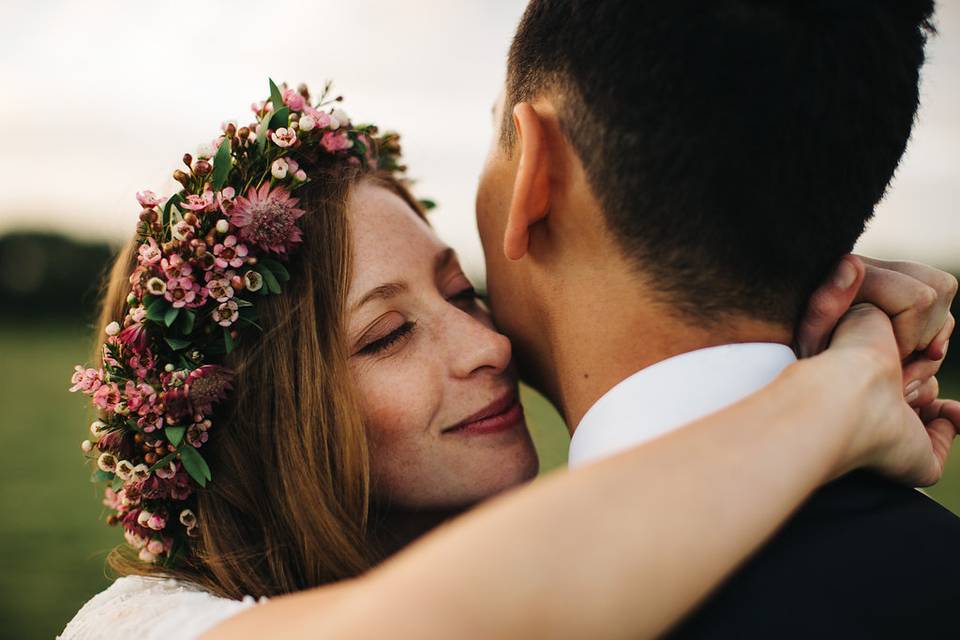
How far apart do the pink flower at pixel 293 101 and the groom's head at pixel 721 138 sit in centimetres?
123

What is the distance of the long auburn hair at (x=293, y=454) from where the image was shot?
107 inches

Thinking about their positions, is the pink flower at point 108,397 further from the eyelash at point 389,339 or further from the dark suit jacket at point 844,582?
the dark suit jacket at point 844,582

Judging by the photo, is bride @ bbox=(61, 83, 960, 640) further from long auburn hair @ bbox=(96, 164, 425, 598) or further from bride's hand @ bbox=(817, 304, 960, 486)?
bride's hand @ bbox=(817, 304, 960, 486)

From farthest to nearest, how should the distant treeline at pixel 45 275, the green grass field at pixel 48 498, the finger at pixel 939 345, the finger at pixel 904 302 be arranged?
the distant treeline at pixel 45 275
the green grass field at pixel 48 498
the finger at pixel 939 345
the finger at pixel 904 302

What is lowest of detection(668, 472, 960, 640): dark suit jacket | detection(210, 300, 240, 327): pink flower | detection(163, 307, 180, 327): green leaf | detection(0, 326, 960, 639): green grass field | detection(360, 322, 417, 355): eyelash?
detection(0, 326, 960, 639): green grass field

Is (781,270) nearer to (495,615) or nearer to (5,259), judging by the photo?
(495,615)

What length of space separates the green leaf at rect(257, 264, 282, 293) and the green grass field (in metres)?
1.48

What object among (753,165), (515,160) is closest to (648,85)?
(753,165)

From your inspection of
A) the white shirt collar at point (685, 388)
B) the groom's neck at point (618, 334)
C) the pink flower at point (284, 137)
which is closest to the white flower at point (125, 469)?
the pink flower at point (284, 137)

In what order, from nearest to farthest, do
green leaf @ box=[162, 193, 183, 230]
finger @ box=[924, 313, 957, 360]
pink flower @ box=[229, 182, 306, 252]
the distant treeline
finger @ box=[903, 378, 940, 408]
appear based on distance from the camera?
finger @ box=[924, 313, 957, 360], finger @ box=[903, 378, 940, 408], pink flower @ box=[229, 182, 306, 252], green leaf @ box=[162, 193, 183, 230], the distant treeline

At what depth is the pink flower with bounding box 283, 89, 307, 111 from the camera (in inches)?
123

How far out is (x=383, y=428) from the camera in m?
2.77

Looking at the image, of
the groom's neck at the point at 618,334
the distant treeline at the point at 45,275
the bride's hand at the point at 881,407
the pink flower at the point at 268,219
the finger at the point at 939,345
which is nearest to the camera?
the bride's hand at the point at 881,407

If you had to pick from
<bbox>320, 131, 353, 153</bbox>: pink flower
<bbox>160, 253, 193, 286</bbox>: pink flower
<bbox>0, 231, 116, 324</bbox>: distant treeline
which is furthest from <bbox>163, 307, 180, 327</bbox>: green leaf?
<bbox>0, 231, 116, 324</bbox>: distant treeline
